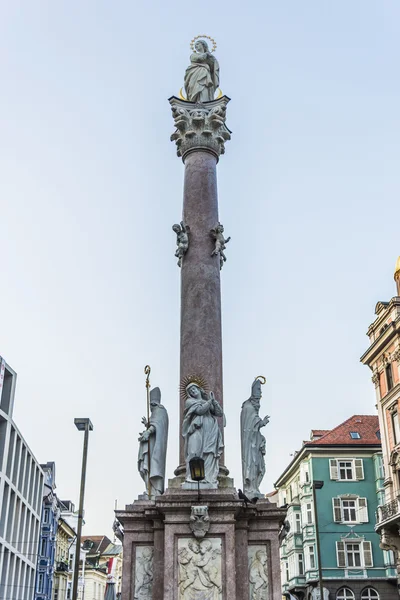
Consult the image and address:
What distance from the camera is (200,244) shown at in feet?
53.1

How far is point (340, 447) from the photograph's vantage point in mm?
53344

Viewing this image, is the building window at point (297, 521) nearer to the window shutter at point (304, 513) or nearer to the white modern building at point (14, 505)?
the window shutter at point (304, 513)

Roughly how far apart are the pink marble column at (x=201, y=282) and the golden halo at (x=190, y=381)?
0.08m

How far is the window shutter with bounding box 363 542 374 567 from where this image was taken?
4950 centimetres

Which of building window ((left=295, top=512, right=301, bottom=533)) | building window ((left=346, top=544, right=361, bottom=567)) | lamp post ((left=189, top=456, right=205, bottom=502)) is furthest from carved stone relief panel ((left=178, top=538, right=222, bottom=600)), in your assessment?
building window ((left=295, top=512, right=301, bottom=533))

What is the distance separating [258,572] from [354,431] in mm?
44529

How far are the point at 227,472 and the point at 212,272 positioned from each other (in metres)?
4.43

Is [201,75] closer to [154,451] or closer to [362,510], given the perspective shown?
[154,451]

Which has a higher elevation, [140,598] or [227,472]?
[227,472]

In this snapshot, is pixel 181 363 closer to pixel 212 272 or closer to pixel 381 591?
pixel 212 272

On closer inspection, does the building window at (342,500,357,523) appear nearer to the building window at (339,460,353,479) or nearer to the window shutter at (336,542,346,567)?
the window shutter at (336,542,346,567)

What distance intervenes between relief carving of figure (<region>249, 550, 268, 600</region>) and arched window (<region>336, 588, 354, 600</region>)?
129 ft

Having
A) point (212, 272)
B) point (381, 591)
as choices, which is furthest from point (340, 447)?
point (212, 272)

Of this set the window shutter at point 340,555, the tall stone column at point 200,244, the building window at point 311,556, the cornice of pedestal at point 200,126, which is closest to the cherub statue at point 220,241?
the tall stone column at point 200,244
